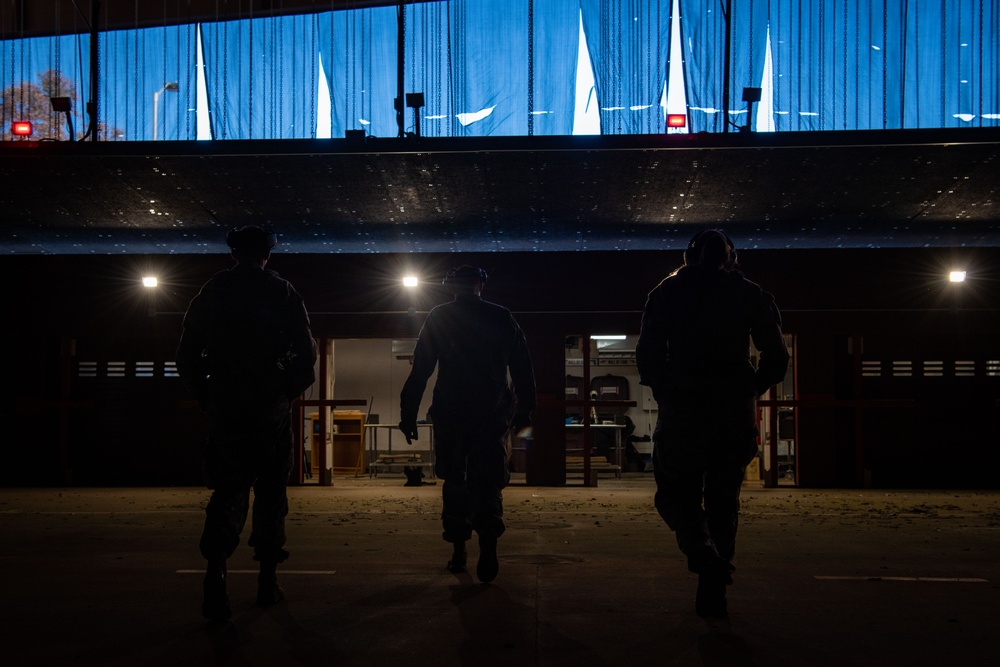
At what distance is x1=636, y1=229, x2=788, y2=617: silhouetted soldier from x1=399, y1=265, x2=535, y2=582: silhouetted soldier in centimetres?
105

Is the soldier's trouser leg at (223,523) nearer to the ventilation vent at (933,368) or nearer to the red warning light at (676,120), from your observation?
the red warning light at (676,120)

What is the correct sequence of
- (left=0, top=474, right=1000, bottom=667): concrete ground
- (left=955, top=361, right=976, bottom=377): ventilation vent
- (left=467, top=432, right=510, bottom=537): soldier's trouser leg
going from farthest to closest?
(left=955, top=361, right=976, bottom=377): ventilation vent
(left=467, top=432, right=510, bottom=537): soldier's trouser leg
(left=0, top=474, right=1000, bottom=667): concrete ground

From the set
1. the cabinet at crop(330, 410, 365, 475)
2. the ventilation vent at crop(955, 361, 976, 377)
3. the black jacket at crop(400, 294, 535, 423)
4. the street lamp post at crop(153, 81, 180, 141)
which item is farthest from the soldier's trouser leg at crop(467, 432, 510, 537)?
the cabinet at crop(330, 410, 365, 475)

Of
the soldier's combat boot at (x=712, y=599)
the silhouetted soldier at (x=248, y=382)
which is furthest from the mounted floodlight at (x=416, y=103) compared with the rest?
the soldier's combat boot at (x=712, y=599)

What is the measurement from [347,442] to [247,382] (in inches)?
470

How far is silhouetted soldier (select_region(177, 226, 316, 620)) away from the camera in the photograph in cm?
402

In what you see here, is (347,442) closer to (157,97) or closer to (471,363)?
(157,97)

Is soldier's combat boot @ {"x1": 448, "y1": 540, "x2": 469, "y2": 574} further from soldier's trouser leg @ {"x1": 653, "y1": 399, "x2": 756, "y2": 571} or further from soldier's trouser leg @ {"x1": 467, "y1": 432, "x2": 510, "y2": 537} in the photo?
soldier's trouser leg @ {"x1": 653, "y1": 399, "x2": 756, "y2": 571}

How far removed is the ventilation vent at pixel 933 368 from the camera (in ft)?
36.1

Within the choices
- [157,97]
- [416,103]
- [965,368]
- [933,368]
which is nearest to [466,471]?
[416,103]

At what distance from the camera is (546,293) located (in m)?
11.0

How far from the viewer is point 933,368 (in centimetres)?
1102

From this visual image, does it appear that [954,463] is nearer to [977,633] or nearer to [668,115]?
[668,115]

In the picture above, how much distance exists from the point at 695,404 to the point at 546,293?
7.07 metres
